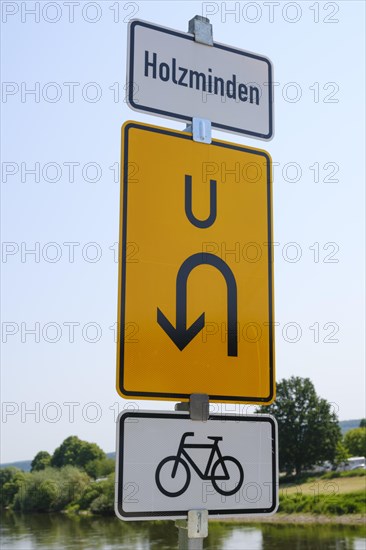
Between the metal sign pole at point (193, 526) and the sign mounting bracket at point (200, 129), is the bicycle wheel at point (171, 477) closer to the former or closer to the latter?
the metal sign pole at point (193, 526)

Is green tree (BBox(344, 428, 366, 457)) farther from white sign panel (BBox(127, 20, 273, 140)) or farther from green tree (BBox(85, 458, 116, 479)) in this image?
white sign panel (BBox(127, 20, 273, 140))

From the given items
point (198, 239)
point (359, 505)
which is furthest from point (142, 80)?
point (359, 505)

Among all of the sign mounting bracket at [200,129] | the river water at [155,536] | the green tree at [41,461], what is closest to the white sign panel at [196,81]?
the sign mounting bracket at [200,129]

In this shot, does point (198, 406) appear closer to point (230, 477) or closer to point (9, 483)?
point (230, 477)

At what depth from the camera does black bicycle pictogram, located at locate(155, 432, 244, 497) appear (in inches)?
72.4

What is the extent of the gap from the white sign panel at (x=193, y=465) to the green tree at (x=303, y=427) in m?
48.3

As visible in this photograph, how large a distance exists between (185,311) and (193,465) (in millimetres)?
440

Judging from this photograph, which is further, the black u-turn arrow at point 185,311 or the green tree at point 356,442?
the green tree at point 356,442

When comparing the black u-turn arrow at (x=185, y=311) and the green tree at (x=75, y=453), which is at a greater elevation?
the black u-turn arrow at (x=185, y=311)

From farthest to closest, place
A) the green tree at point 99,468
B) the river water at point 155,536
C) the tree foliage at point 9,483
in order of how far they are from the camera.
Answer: the tree foliage at point 9,483 → the green tree at point 99,468 → the river water at point 155,536

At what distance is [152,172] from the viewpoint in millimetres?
2098

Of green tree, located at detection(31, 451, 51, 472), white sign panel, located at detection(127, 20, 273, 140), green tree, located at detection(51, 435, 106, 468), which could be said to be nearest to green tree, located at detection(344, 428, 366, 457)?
green tree, located at detection(51, 435, 106, 468)

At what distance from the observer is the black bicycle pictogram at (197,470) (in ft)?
6.03

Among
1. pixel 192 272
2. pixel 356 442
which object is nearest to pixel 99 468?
pixel 356 442
